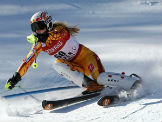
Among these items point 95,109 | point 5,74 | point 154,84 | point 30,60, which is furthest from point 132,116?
point 5,74

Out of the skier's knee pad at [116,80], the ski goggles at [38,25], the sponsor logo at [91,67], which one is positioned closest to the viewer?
the ski goggles at [38,25]

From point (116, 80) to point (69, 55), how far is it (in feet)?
2.54

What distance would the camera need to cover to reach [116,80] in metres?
5.38

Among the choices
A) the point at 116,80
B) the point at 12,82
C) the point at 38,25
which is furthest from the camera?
the point at 116,80

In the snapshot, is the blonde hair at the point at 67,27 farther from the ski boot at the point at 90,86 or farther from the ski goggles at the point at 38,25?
the ski boot at the point at 90,86

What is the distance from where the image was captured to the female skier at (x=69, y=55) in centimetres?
522

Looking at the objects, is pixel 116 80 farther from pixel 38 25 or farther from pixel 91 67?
pixel 38 25

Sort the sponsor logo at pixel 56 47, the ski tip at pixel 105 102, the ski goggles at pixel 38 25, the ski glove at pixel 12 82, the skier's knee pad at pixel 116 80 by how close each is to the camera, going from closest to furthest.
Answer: the ski glove at pixel 12 82 < the ski tip at pixel 105 102 < the ski goggles at pixel 38 25 < the skier's knee pad at pixel 116 80 < the sponsor logo at pixel 56 47

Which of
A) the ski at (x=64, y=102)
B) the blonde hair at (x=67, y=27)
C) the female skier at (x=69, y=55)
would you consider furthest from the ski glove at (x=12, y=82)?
the blonde hair at (x=67, y=27)

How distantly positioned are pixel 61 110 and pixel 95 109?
1.75ft

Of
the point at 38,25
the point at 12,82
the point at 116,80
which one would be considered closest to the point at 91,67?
the point at 116,80

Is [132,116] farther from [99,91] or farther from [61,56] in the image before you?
[61,56]

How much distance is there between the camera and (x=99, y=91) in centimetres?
560

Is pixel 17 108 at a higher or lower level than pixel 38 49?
lower
